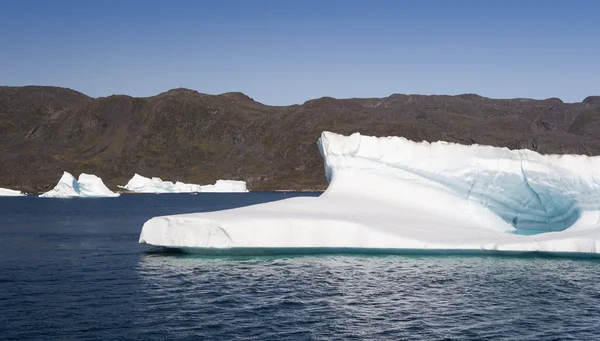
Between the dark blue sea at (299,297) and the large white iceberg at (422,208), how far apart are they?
111 centimetres

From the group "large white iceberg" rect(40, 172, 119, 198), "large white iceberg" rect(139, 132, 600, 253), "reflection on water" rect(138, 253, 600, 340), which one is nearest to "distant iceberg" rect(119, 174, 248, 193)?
"large white iceberg" rect(40, 172, 119, 198)

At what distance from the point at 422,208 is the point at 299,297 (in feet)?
53.8

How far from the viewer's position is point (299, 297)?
24.3 metres

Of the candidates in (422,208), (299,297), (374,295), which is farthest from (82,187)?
(374,295)

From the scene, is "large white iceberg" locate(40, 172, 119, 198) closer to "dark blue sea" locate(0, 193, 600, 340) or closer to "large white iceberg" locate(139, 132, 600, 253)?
"large white iceberg" locate(139, 132, 600, 253)

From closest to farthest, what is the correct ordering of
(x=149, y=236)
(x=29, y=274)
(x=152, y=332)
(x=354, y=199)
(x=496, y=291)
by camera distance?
1. (x=152, y=332)
2. (x=496, y=291)
3. (x=29, y=274)
4. (x=149, y=236)
5. (x=354, y=199)

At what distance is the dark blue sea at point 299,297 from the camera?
65.5 ft

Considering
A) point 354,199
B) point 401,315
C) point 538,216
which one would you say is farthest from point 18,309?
point 538,216

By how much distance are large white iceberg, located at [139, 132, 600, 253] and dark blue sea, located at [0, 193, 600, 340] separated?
1.11 m

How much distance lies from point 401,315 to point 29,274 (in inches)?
721

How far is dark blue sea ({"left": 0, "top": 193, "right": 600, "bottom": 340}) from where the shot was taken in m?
20.0

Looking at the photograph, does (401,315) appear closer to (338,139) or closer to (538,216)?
(338,139)

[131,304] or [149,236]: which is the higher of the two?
[149,236]

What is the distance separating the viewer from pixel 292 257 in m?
33.9
